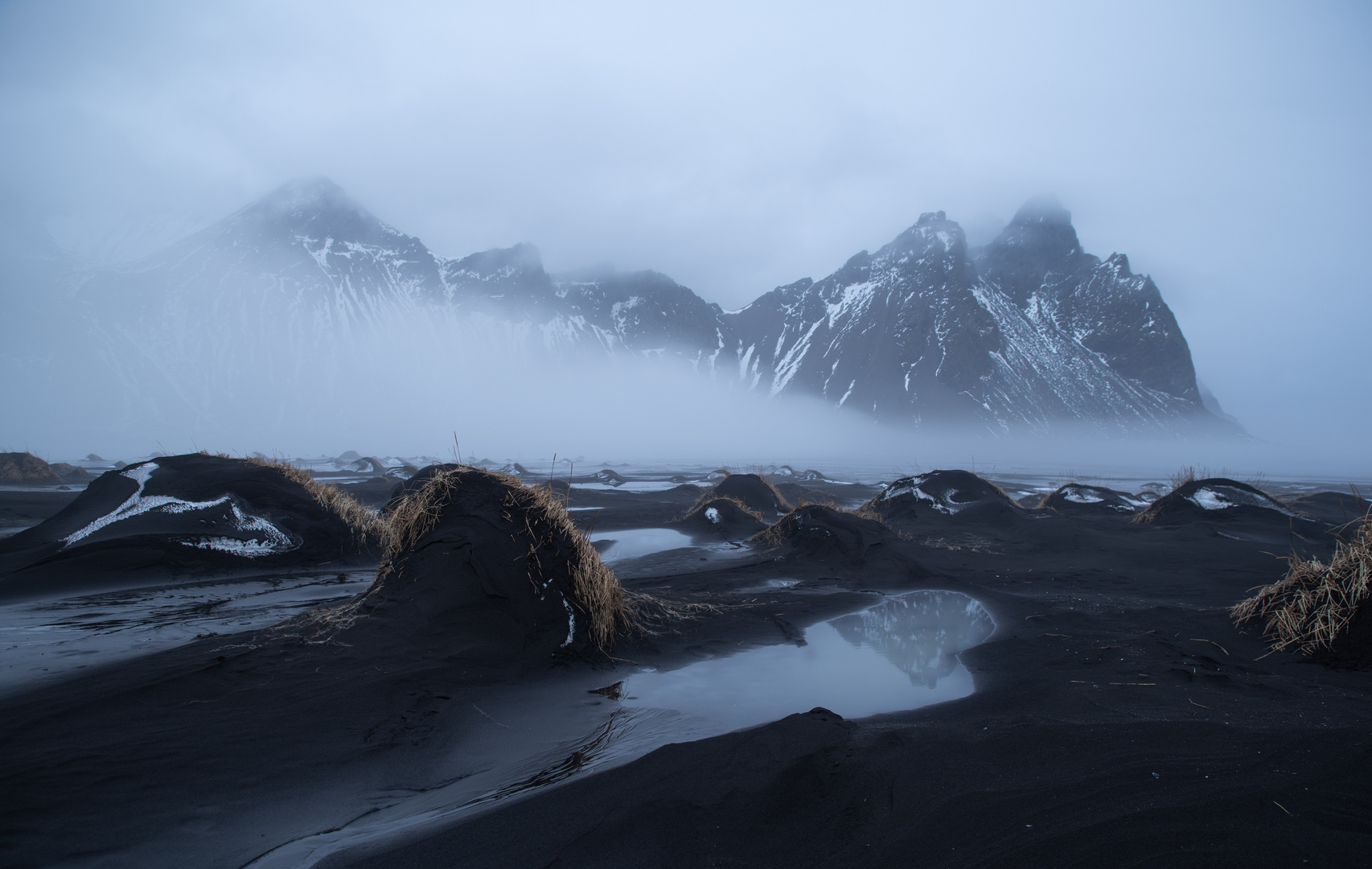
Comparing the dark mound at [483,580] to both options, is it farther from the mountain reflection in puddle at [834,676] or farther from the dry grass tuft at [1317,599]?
the dry grass tuft at [1317,599]

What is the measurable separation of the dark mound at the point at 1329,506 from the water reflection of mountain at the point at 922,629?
698 inches

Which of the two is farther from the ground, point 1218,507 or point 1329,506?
point 1218,507

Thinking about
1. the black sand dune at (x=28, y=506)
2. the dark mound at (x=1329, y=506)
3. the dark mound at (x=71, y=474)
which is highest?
the dark mound at (x=71, y=474)

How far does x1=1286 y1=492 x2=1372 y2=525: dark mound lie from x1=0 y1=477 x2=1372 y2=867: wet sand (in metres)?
20.3

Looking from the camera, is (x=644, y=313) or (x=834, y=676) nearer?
(x=834, y=676)

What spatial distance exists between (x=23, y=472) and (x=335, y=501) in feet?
101

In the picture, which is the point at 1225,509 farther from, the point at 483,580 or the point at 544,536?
the point at 483,580

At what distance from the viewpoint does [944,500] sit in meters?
19.4

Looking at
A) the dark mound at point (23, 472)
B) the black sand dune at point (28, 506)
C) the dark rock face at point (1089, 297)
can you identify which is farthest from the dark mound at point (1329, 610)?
the dark rock face at point (1089, 297)

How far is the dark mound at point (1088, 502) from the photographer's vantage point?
67.8ft

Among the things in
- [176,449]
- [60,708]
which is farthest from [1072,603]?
[176,449]

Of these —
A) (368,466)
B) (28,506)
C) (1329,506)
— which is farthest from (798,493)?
(368,466)

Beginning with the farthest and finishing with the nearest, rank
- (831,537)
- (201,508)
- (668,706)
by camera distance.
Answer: (831,537) → (201,508) → (668,706)

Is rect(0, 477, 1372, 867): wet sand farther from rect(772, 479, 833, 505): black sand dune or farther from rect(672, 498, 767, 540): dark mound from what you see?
rect(772, 479, 833, 505): black sand dune
